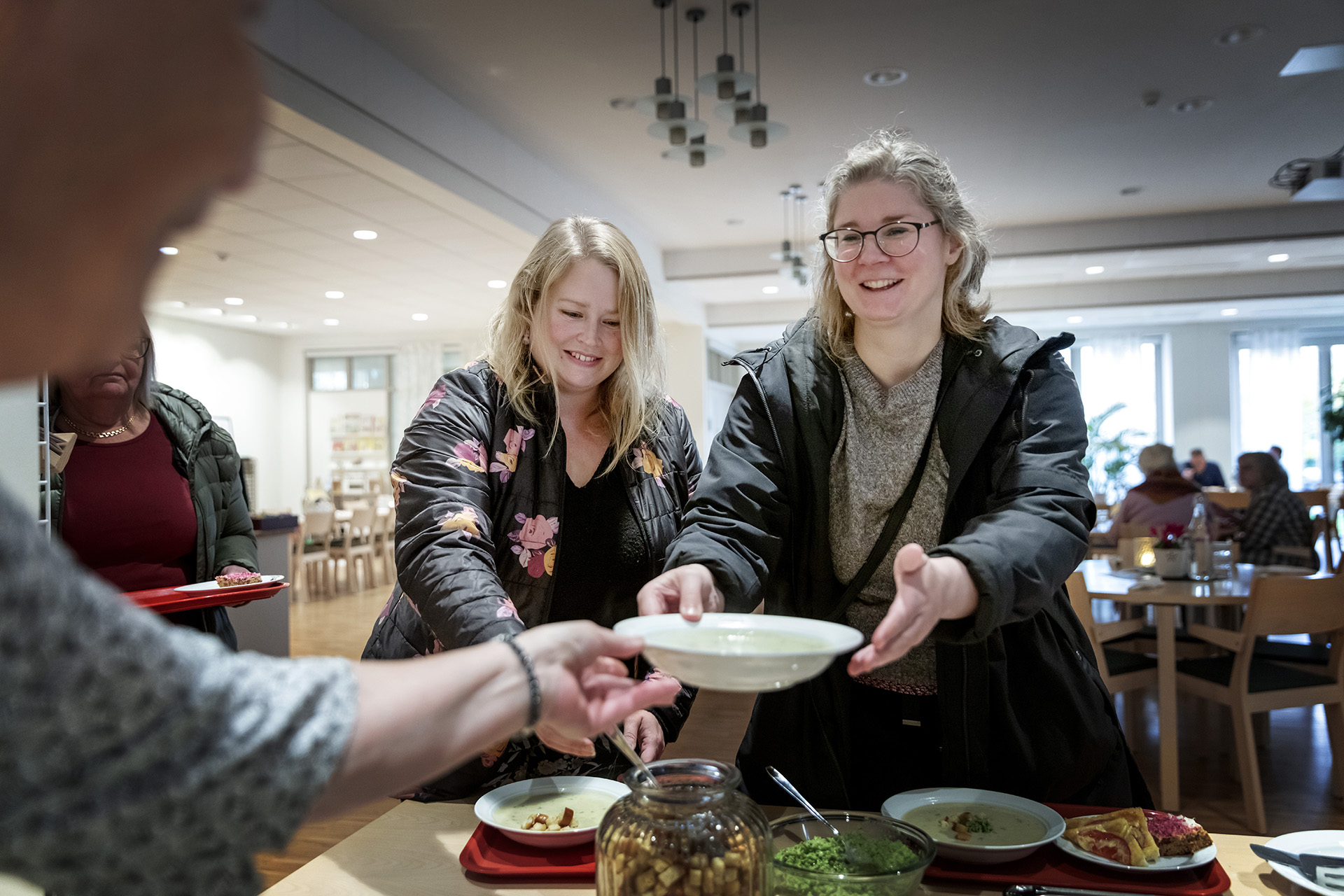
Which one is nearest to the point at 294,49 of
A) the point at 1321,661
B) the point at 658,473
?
the point at 658,473

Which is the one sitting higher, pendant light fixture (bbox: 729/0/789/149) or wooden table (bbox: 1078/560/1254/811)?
pendant light fixture (bbox: 729/0/789/149)

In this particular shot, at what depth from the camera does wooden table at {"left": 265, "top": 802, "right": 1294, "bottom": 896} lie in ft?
3.32

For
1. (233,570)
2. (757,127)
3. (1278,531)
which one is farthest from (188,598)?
(1278,531)

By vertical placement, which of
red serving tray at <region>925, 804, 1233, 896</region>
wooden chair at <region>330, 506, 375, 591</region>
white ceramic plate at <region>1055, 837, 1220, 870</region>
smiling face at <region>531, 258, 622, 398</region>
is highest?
smiling face at <region>531, 258, 622, 398</region>

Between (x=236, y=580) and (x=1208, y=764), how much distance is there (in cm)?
408

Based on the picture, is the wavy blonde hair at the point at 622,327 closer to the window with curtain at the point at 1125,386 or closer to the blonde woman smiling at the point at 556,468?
the blonde woman smiling at the point at 556,468

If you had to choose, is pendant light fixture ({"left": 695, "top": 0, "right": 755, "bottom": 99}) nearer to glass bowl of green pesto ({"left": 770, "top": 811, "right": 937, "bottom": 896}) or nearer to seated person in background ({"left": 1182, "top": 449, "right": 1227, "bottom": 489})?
glass bowl of green pesto ({"left": 770, "top": 811, "right": 937, "bottom": 896})

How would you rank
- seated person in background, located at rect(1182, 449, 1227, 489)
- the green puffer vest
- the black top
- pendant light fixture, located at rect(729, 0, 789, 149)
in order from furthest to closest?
seated person in background, located at rect(1182, 449, 1227, 489) → pendant light fixture, located at rect(729, 0, 789, 149) → the green puffer vest → the black top

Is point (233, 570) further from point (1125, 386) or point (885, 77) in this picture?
point (1125, 386)

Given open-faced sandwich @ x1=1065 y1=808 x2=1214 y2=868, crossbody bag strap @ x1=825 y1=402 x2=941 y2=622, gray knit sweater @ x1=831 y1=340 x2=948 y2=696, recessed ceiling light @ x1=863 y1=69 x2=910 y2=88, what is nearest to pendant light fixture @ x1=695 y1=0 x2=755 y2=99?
recessed ceiling light @ x1=863 y1=69 x2=910 y2=88

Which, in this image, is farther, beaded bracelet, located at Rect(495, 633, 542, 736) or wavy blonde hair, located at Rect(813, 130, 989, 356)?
wavy blonde hair, located at Rect(813, 130, 989, 356)

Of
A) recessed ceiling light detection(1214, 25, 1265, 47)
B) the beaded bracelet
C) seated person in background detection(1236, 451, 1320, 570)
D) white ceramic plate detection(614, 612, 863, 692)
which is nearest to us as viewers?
the beaded bracelet

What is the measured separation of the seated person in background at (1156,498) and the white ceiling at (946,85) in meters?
2.36

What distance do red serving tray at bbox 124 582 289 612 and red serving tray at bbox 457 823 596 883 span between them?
1.36 m
